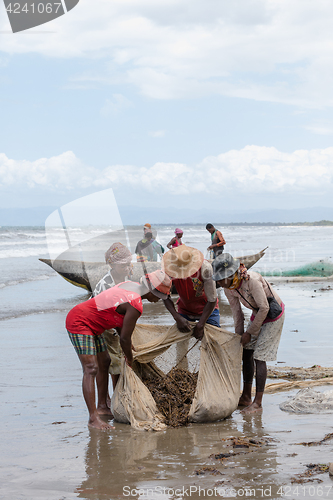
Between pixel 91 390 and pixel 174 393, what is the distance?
749 mm

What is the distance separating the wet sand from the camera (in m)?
2.74

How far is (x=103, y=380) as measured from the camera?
429 cm

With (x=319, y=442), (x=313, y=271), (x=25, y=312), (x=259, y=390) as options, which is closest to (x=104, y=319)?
(x=259, y=390)

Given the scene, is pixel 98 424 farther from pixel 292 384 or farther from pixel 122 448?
pixel 292 384

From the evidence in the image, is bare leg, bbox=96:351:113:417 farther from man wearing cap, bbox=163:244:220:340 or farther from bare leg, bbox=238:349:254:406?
bare leg, bbox=238:349:254:406

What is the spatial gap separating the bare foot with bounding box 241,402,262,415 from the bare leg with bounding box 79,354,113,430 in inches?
44.9

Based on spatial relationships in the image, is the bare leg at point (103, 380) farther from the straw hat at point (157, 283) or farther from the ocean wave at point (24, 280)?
the ocean wave at point (24, 280)

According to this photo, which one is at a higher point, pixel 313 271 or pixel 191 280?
pixel 191 280

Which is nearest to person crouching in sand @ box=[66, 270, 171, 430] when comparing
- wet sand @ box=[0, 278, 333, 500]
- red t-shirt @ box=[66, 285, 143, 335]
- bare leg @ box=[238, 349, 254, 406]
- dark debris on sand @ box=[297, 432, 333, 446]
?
red t-shirt @ box=[66, 285, 143, 335]

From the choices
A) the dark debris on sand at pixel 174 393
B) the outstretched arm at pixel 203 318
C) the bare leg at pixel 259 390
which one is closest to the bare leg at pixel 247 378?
the bare leg at pixel 259 390

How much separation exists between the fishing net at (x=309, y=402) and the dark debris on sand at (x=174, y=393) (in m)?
0.82

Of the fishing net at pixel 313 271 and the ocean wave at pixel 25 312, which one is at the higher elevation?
the ocean wave at pixel 25 312

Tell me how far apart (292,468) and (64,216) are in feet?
8.19

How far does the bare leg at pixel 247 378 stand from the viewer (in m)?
4.46
